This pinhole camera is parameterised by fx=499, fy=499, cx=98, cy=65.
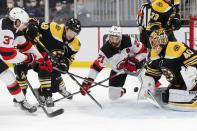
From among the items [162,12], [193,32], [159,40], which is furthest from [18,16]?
[193,32]

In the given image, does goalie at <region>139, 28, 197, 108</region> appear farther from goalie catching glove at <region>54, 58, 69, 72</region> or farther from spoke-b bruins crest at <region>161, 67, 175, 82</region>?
goalie catching glove at <region>54, 58, 69, 72</region>

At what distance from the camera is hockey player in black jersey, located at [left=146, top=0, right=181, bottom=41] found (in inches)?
195

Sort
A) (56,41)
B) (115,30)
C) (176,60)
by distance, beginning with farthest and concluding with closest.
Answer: (56,41) < (115,30) < (176,60)

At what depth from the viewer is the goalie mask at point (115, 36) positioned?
4047 millimetres

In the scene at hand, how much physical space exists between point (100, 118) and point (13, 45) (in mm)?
806

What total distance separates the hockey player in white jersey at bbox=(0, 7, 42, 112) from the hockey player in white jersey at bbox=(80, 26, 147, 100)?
0.62m

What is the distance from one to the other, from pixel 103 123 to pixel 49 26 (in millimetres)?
1184

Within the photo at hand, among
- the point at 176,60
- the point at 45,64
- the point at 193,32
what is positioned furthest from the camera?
the point at 193,32

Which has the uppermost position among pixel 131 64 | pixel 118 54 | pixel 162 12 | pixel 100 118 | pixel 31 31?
pixel 162 12

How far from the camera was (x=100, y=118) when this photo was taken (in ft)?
11.7

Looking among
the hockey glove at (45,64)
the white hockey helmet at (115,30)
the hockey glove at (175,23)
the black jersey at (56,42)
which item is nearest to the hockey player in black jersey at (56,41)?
the black jersey at (56,42)

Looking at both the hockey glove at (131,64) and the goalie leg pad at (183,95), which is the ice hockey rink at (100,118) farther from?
the hockey glove at (131,64)

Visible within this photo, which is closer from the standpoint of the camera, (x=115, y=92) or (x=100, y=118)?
(x=100, y=118)

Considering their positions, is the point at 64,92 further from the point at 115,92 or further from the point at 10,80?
the point at 10,80
